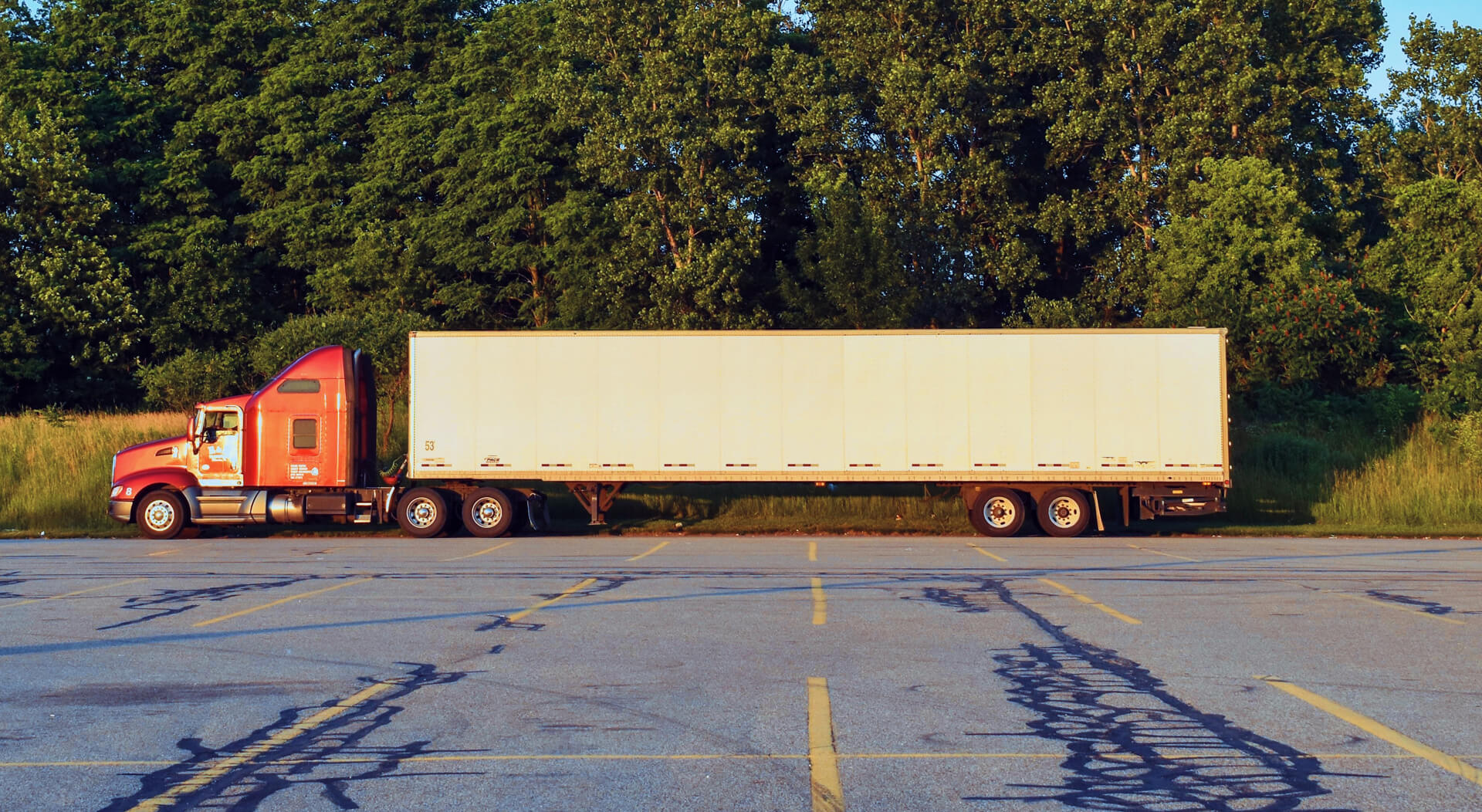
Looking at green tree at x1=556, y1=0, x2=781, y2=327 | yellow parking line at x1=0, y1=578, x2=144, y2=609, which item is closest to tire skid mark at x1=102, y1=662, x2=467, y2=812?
yellow parking line at x1=0, y1=578, x2=144, y2=609

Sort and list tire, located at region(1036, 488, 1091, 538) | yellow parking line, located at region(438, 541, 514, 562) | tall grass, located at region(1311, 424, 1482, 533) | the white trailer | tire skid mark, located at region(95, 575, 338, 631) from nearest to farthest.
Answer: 1. tire skid mark, located at region(95, 575, 338, 631)
2. yellow parking line, located at region(438, 541, 514, 562)
3. the white trailer
4. tire, located at region(1036, 488, 1091, 538)
5. tall grass, located at region(1311, 424, 1482, 533)

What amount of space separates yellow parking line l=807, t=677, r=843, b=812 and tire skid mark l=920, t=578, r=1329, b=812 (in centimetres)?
61

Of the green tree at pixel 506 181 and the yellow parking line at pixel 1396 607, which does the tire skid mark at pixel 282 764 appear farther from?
the green tree at pixel 506 181

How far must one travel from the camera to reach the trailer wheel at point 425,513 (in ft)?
79.5

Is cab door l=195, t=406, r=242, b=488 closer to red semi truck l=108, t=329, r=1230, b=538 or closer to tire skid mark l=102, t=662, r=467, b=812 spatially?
red semi truck l=108, t=329, r=1230, b=538

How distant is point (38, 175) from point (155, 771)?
44.9 m

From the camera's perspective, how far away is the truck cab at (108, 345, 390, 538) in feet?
80.1

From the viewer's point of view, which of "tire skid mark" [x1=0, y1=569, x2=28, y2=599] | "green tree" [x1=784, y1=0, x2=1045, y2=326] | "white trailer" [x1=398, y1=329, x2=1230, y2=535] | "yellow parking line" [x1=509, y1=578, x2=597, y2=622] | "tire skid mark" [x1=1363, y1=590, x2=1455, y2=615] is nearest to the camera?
"yellow parking line" [x1=509, y1=578, x2=597, y2=622]

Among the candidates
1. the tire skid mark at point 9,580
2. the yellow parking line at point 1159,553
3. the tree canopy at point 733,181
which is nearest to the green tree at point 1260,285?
the tree canopy at point 733,181

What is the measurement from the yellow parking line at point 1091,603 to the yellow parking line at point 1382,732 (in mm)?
2799

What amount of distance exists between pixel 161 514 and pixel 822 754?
69.9 feet

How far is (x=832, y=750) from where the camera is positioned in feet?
21.8

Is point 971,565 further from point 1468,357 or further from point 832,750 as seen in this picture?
point 1468,357

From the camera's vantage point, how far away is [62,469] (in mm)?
29297
